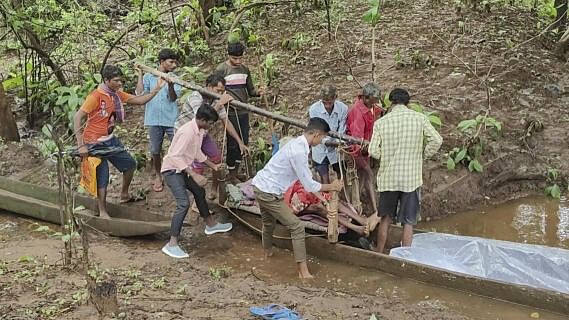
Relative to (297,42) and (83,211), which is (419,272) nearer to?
(83,211)

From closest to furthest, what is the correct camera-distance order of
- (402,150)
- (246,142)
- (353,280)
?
(402,150)
(353,280)
(246,142)

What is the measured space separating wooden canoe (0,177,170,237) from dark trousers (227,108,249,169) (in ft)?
4.22

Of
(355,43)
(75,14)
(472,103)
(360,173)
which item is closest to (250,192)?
(360,173)

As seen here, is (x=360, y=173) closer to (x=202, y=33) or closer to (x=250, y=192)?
(x=250, y=192)

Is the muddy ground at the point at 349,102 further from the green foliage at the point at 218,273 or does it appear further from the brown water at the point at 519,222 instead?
the brown water at the point at 519,222

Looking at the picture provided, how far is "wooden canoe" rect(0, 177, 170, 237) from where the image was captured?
7598 millimetres

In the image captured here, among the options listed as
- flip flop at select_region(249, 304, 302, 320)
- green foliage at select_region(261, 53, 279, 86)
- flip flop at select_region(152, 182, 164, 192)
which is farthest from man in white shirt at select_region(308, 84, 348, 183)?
green foliage at select_region(261, 53, 279, 86)

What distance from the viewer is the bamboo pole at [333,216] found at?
22.1 ft

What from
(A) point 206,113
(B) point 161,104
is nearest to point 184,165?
(A) point 206,113

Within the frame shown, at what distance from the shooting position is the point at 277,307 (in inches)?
225

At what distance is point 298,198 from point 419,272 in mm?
1623

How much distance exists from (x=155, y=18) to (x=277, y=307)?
25.0 feet

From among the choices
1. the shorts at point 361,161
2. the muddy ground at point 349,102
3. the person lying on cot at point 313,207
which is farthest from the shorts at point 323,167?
the muddy ground at point 349,102

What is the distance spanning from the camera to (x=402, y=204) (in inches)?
272
